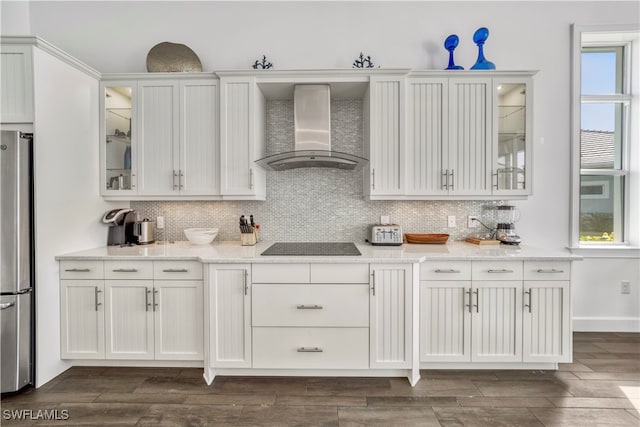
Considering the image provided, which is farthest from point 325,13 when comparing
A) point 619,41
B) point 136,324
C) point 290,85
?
point 136,324

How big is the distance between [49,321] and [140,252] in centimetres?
72

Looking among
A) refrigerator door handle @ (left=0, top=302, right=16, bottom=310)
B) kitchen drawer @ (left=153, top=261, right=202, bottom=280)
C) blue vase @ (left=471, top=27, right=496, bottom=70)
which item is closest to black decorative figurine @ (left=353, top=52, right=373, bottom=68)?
blue vase @ (left=471, top=27, right=496, bottom=70)

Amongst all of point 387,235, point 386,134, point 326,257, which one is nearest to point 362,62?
point 386,134

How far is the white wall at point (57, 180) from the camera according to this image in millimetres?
2166

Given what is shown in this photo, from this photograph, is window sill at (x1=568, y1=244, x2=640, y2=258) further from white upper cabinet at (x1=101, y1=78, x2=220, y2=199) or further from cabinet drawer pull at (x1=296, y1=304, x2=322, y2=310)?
white upper cabinet at (x1=101, y1=78, x2=220, y2=199)

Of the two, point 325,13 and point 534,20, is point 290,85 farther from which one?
point 534,20

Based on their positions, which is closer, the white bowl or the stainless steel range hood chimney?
the stainless steel range hood chimney

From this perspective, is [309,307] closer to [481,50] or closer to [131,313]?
[131,313]

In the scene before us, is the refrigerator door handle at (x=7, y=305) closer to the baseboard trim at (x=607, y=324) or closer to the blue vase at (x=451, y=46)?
the blue vase at (x=451, y=46)

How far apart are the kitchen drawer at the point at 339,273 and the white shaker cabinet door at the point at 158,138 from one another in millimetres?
1446

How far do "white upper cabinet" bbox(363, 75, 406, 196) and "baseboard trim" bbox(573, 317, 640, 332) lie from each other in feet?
7.39

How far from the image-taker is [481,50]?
2.84m

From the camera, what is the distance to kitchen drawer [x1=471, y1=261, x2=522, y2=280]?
7.53ft

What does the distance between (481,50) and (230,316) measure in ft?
10.1
